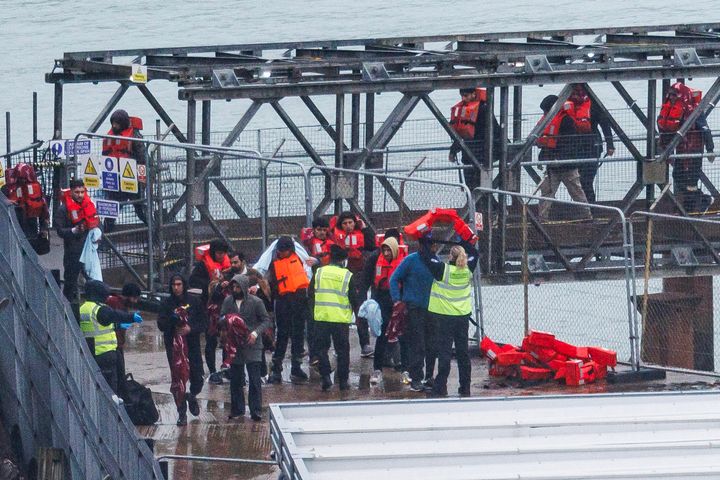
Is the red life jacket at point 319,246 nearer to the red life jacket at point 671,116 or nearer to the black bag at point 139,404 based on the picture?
the black bag at point 139,404

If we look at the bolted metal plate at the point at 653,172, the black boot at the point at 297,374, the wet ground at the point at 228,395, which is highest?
the bolted metal plate at the point at 653,172

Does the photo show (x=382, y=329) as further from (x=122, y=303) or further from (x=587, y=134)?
(x=587, y=134)

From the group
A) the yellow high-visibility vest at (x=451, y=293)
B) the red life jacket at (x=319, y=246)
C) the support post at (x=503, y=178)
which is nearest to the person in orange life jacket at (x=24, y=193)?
the red life jacket at (x=319, y=246)

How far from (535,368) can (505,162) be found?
161 inches

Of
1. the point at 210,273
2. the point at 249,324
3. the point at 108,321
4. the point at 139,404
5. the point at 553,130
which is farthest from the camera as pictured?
the point at 553,130

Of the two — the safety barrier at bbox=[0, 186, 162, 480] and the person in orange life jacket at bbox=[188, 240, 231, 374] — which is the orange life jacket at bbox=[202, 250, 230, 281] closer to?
the person in orange life jacket at bbox=[188, 240, 231, 374]

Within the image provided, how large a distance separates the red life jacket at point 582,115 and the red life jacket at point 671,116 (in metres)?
1.21

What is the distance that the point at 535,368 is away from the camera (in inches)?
659

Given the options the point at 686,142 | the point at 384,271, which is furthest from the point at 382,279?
the point at 686,142

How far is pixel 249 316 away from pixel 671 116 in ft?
29.0

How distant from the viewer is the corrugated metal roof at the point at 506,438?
8.91 meters

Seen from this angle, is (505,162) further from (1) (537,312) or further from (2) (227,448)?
(1) (537,312)

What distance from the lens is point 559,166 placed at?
20281mm

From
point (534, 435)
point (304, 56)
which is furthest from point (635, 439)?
point (304, 56)
